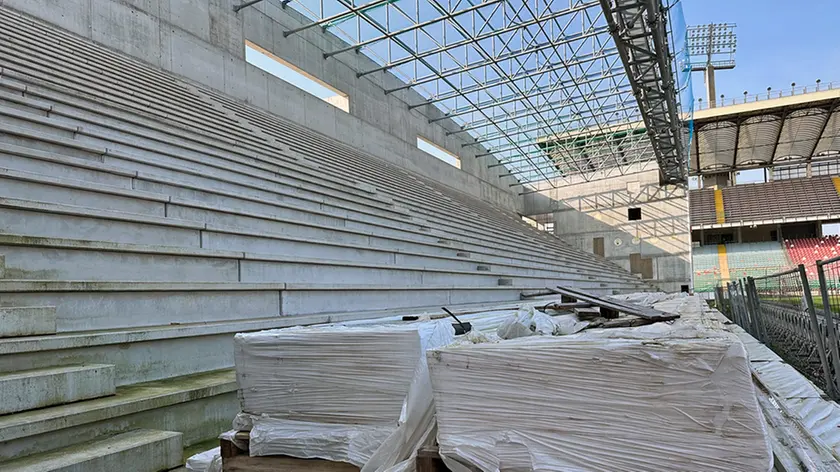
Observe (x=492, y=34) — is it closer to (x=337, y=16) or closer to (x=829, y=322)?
(x=337, y=16)

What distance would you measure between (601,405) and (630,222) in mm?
26722

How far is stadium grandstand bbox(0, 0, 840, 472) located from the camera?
6.95 ft

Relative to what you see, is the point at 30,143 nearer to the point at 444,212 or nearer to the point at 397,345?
the point at 397,345

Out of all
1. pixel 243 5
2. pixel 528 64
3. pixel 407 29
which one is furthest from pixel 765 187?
pixel 243 5

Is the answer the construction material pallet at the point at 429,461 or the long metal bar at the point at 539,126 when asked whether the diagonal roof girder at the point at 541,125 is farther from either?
the construction material pallet at the point at 429,461

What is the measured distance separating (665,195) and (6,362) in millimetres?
26927

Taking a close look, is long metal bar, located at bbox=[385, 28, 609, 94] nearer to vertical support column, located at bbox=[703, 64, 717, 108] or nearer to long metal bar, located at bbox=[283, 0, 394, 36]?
long metal bar, located at bbox=[283, 0, 394, 36]

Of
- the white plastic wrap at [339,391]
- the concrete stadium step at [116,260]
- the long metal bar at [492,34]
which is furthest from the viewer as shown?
the long metal bar at [492,34]

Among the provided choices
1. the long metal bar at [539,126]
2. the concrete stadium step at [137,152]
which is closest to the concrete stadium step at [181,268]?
the concrete stadium step at [137,152]

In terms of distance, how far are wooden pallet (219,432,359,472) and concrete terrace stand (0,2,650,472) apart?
66 cm

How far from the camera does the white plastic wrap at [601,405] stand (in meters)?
1.28

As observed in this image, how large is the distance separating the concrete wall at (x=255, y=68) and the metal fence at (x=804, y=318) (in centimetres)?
1126

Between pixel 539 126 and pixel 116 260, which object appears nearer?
pixel 116 260

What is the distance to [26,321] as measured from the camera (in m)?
2.62
